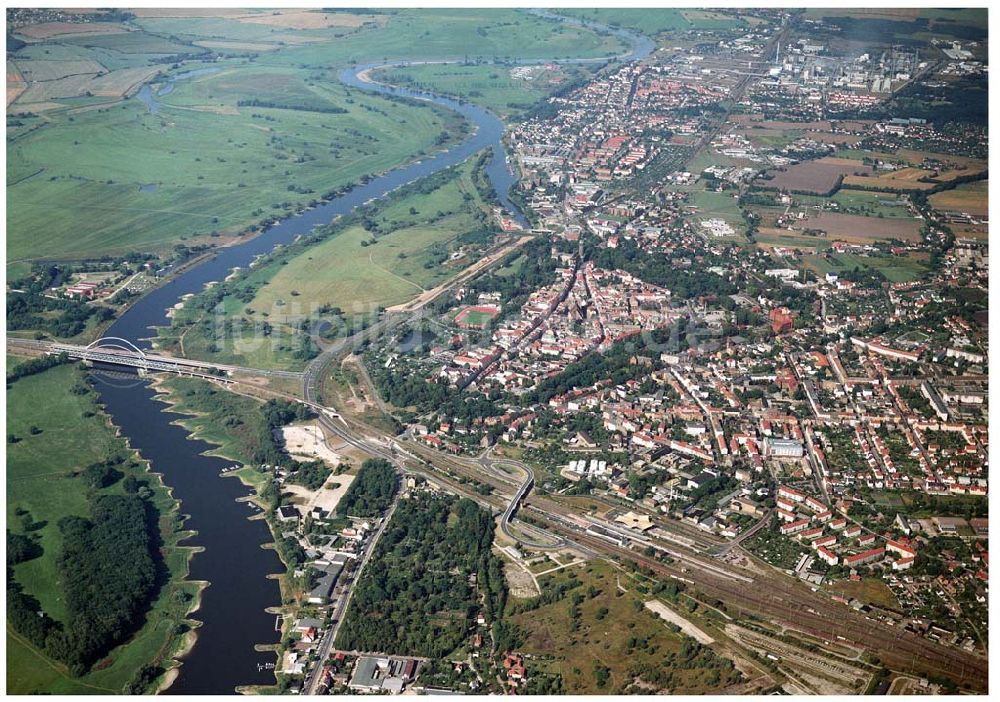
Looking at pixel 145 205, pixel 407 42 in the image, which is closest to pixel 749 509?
pixel 145 205

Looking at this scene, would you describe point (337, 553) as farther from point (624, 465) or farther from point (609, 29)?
point (609, 29)

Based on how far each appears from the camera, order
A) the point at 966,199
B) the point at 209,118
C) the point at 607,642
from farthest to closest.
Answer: the point at 209,118 < the point at 966,199 < the point at 607,642

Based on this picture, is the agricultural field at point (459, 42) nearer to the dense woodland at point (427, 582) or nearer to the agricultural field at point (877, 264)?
the agricultural field at point (877, 264)

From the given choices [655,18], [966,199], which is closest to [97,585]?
[966,199]

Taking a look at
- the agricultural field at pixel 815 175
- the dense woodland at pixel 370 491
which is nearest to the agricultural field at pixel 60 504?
the dense woodland at pixel 370 491

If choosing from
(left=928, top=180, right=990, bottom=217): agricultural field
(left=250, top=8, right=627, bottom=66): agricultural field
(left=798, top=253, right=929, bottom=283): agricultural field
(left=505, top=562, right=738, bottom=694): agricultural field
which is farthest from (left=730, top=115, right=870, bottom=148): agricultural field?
(left=505, top=562, right=738, bottom=694): agricultural field

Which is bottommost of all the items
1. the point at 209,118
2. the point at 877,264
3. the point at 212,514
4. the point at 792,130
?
the point at 212,514

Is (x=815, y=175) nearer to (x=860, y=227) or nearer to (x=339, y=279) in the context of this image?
(x=860, y=227)
